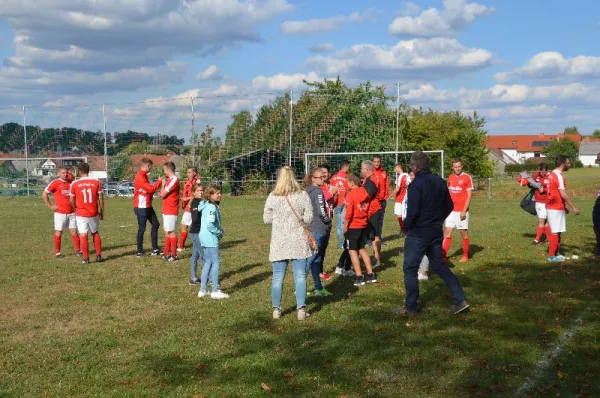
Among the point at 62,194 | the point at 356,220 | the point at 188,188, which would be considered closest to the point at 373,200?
the point at 356,220

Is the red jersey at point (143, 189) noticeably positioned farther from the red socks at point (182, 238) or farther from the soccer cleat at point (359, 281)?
the soccer cleat at point (359, 281)

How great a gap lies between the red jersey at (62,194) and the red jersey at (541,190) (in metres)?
9.88

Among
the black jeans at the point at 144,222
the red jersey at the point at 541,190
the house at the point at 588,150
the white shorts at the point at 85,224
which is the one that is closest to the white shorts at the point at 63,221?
the white shorts at the point at 85,224

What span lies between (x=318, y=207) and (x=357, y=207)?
960mm

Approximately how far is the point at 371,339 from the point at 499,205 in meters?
24.0

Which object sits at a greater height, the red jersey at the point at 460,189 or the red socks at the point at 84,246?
the red jersey at the point at 460,189

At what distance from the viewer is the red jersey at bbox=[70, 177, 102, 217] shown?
12.3m

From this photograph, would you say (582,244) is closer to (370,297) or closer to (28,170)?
(370,297)

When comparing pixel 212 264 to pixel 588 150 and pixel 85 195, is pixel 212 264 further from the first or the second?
pixel 588 150

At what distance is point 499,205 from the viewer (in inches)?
1163

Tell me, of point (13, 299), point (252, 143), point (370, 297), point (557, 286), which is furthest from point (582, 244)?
Answer: point (252, 143)

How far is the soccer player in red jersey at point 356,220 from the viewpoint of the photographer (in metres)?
10.0

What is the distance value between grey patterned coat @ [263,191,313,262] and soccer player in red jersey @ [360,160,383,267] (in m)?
2.67

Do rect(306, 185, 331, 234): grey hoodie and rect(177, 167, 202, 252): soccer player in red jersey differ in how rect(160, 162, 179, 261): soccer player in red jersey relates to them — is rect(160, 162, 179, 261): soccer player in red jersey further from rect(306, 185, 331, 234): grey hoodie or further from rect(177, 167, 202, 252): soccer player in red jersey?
rect(306, 185, 331, 234): grey hoodie
